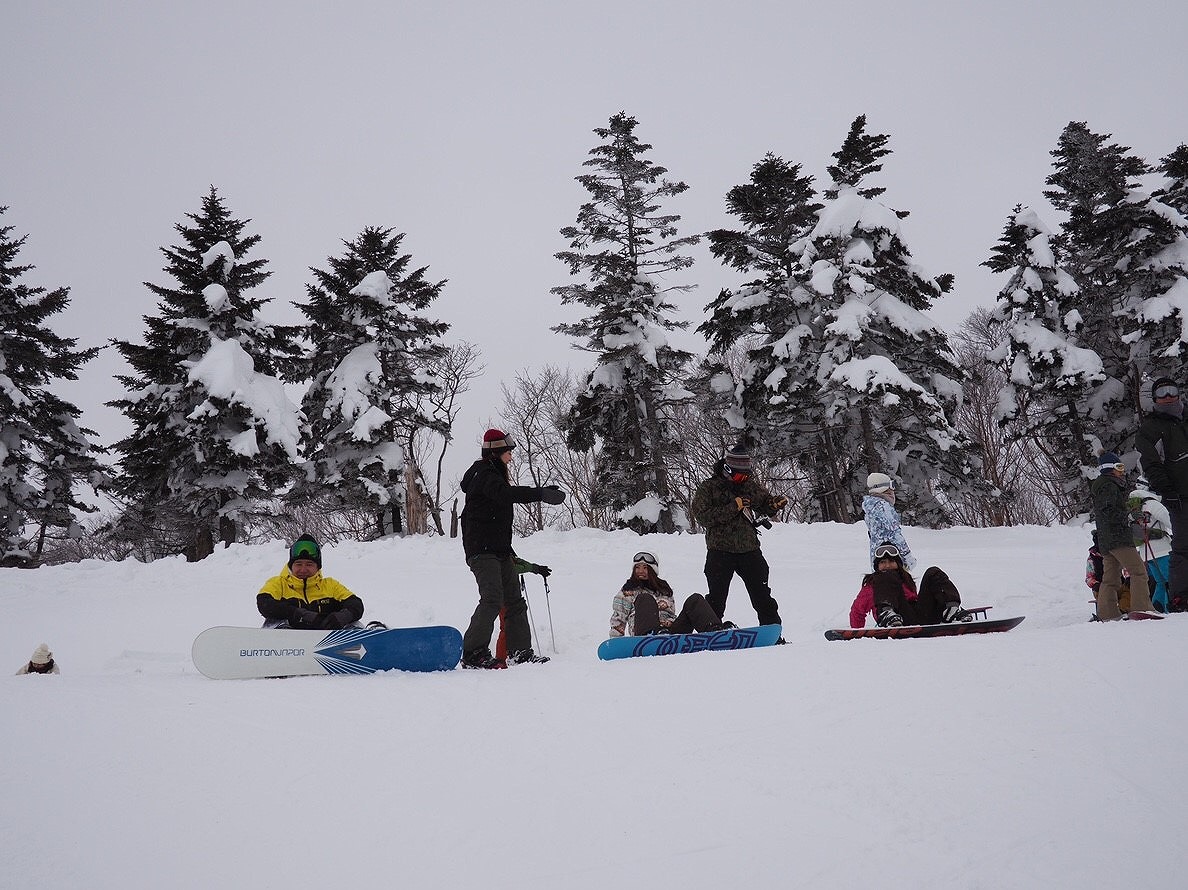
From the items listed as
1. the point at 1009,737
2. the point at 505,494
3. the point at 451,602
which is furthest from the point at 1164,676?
the point at 451,602

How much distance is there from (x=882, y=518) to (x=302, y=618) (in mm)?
6053

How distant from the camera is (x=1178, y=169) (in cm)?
2208

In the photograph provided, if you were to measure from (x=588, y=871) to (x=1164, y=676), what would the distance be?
350 centimetres

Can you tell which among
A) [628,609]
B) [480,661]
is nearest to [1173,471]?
[628,609]

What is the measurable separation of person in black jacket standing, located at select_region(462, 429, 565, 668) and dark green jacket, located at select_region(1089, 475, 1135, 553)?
17.3ft

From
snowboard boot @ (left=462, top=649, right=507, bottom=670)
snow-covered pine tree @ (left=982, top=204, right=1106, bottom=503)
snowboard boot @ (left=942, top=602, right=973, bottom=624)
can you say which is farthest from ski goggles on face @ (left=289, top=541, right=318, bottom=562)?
snow-covered pine tree @ (left=982, top=204, right=1106, bottom=503)

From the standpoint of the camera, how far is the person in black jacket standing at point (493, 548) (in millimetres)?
5938

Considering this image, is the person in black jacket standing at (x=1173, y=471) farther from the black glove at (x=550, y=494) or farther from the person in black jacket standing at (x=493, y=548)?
the person in black jacket standing at (x=493, y=548)

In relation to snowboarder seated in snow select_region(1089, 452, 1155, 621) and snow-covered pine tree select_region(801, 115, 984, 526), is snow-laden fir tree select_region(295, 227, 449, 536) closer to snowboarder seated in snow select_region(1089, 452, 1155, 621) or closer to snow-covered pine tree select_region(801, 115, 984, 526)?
snow-covered pine tree select_region(801, 115, 984, 526)

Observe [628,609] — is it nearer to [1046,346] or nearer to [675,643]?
[675,643]

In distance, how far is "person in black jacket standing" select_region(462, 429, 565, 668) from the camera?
5.94 meters

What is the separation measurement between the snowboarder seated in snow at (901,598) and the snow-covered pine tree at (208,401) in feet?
58.9

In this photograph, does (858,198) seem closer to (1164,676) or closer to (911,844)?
(1164,676)

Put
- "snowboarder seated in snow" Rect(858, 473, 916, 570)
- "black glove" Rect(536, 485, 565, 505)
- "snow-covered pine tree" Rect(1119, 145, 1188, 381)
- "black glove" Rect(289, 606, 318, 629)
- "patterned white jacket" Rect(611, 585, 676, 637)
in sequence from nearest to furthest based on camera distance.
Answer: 1. "black glove" Rect(536, 485, 565, 505)
2. "black glove" Rect(289, 606, 318, 629)
3. "patterned white jacket" Rect(611, 585, 676, 637)
4. "snowboarder seated in snow" Rect(858, 473, 916, 570)
5. "snow-covered pine tree" Rect(1119, 145, 1188, 381)
